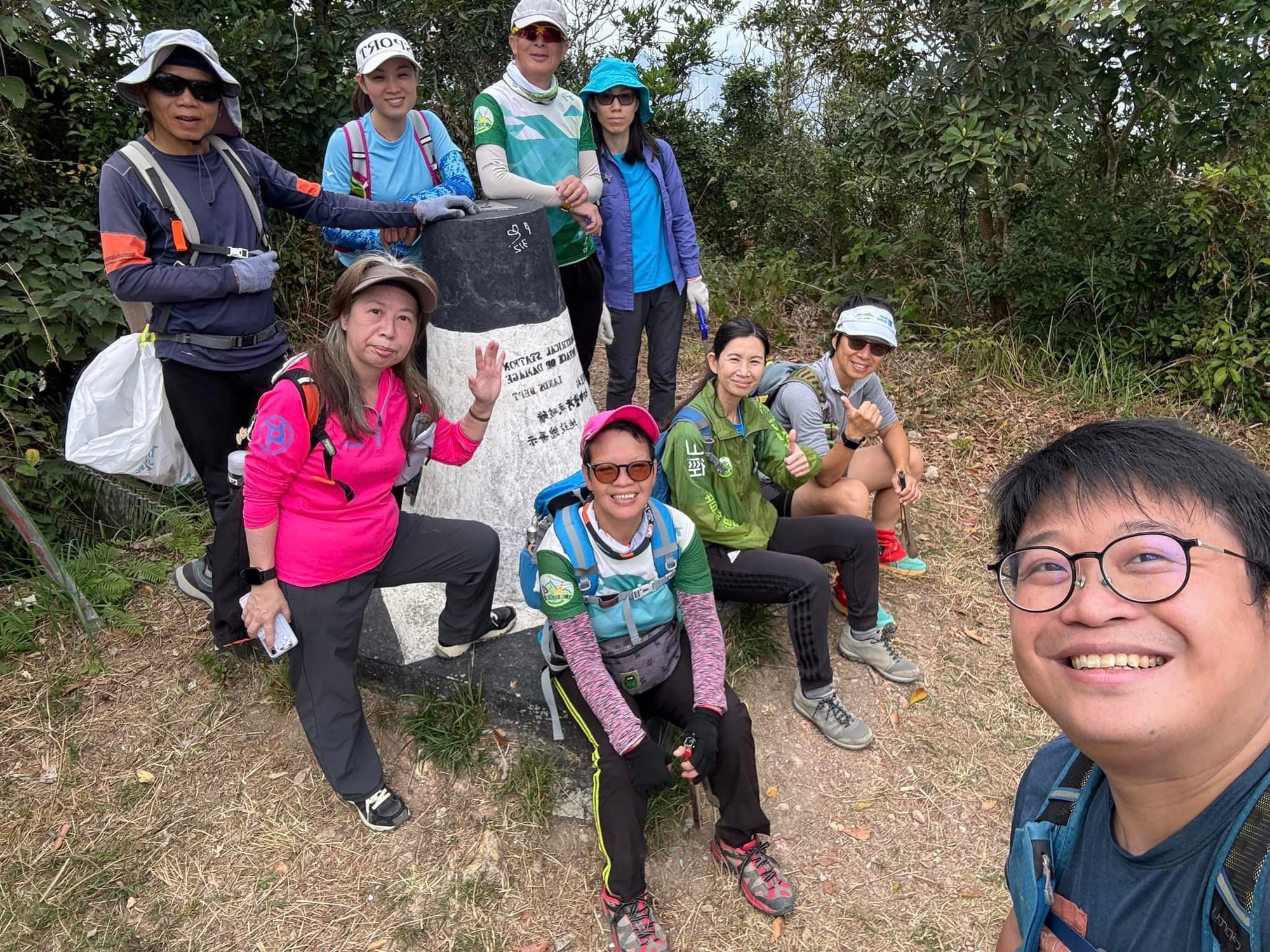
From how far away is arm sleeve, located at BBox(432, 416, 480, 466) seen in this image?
3.12 meters

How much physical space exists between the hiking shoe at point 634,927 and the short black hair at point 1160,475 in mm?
2004

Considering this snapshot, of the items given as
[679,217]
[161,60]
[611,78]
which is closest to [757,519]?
[679,217]

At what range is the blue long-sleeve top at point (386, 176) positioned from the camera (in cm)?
358

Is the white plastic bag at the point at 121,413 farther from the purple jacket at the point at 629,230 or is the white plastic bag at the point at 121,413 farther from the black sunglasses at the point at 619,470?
the purple jacket at the point at 629,230

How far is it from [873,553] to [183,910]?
3.03 meters

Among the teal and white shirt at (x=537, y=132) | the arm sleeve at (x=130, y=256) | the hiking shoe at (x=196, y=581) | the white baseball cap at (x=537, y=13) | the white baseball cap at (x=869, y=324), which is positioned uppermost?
the white baseball cap at (x=537, y=13)

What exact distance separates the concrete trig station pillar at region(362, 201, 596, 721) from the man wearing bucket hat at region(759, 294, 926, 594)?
100 cm

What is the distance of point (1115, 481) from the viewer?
3.92ft

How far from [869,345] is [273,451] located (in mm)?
2480

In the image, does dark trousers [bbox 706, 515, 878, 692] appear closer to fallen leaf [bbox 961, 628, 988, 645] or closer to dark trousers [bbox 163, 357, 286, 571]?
fallen leaf [bbox 961, 628, 988, 645]

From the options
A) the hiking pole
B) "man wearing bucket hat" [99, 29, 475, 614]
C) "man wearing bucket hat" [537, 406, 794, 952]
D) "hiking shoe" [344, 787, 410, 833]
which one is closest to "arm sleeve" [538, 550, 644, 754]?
"man wearing bucket hat" [537, 406, 794, 952]

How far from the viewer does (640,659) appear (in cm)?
287

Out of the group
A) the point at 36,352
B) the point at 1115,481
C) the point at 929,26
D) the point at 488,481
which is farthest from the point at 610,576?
the point at 929,26

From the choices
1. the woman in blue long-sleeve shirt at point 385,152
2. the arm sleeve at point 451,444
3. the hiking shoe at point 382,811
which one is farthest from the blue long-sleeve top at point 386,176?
the hiking shoe at point 382,811
